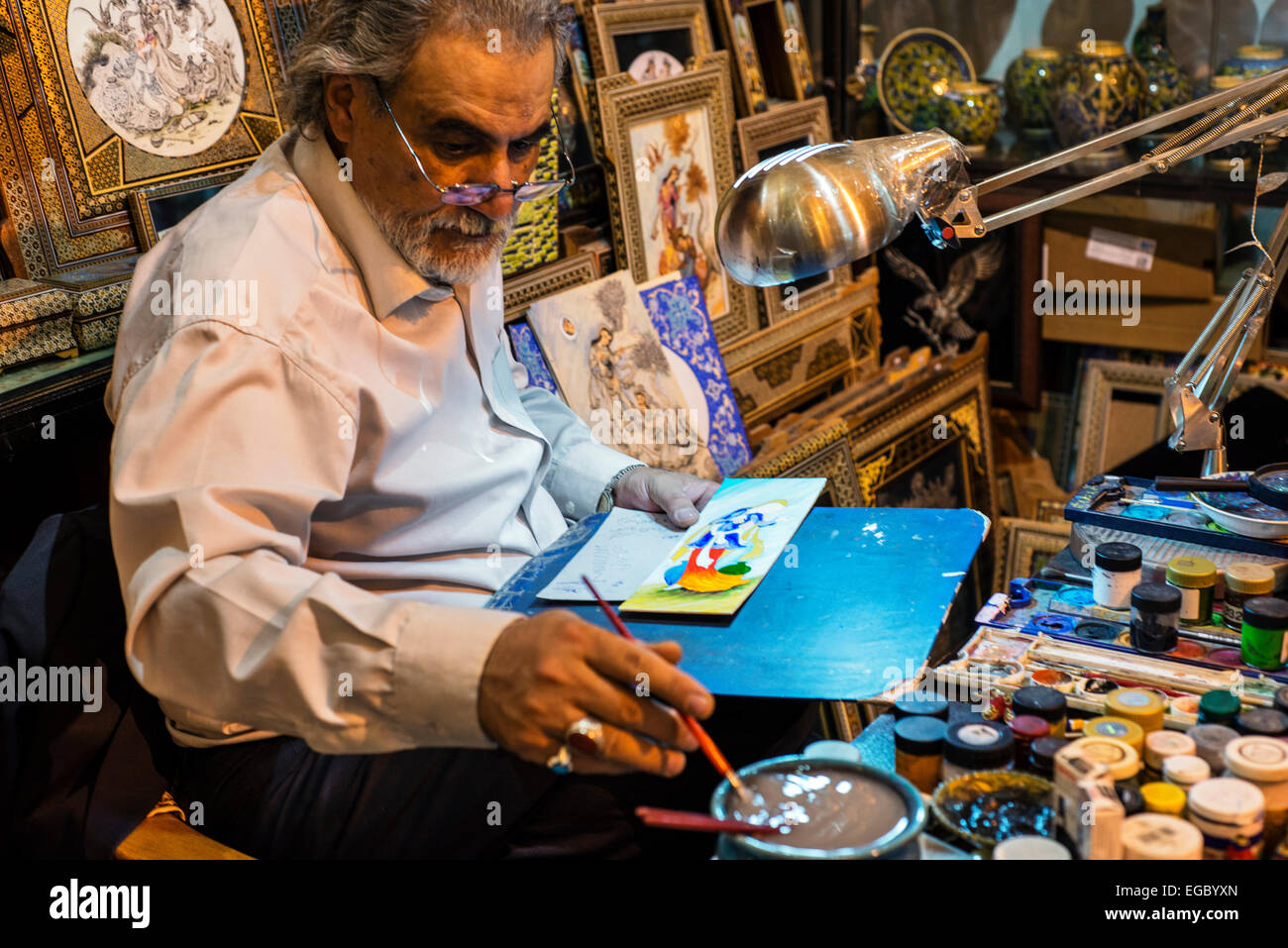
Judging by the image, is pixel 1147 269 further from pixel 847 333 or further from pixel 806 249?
pixel 806 249

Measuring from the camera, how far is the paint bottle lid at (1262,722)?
3.96 feet

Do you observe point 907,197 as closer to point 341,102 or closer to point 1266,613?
point 1266,613

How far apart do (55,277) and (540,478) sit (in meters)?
0.80

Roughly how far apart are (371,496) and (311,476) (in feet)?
0.55

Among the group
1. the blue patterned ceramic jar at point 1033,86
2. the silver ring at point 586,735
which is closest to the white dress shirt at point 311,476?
the silver ring at point 586,735

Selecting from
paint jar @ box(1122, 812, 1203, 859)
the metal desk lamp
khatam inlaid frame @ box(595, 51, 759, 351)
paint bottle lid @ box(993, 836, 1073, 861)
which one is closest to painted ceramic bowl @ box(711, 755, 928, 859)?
paint bottle lid @ box(993, 836, 1073, 861)

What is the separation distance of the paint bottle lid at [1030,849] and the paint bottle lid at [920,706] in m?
0.24

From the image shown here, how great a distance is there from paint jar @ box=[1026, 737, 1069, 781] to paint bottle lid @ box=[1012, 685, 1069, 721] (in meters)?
0.05

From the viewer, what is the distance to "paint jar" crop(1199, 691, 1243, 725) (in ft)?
4.07

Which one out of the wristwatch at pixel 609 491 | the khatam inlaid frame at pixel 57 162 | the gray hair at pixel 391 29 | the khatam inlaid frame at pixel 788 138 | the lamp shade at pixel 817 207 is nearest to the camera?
the lamp shade at pixel 817 207

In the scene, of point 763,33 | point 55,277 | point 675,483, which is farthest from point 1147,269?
point 55,277

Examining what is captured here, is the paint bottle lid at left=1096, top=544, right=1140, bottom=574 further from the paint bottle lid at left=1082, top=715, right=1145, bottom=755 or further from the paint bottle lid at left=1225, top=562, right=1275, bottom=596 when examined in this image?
the paint bottle lid at left=1082, top=715, right=1145, bottom=755

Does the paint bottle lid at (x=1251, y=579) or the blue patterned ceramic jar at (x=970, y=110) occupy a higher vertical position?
the blue patterned ceramic jar at (x=970, y=110)

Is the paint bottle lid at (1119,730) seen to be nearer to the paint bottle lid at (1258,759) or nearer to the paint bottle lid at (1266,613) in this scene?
the paint bottle lid at (1258,759)
